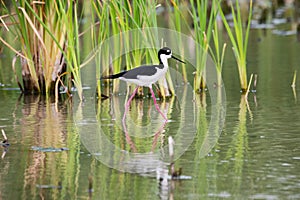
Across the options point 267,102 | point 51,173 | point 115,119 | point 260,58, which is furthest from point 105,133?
point 260,58

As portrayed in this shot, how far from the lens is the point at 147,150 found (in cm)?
616

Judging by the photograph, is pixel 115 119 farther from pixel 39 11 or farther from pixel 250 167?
pixel 250 167

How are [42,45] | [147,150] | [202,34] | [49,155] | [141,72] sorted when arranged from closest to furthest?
[49,155] < [147,150] < [141,72] < [202,34] < [42,45]

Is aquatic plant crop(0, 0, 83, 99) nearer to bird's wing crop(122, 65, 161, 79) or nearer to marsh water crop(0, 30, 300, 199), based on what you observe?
marsh water crop(0, 30, 300, 199)

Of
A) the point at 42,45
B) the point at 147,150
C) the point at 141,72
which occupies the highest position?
the point at 42,45

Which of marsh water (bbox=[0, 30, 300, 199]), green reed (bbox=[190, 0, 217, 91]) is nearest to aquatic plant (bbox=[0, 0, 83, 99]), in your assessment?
marsh water (bbox=[0, 30, 300, 199])

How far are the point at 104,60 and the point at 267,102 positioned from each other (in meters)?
1.79

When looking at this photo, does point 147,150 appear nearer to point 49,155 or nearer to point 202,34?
point 49,155

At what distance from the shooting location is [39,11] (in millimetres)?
8734

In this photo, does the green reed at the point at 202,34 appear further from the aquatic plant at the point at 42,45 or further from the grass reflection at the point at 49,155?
the grass reflection at the point at 49,155

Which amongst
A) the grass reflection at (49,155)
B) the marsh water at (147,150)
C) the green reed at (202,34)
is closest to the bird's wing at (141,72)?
the marsh water at (147,150)

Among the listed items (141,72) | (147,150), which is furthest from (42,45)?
(147,150)

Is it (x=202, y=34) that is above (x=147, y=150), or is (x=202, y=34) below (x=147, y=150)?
above

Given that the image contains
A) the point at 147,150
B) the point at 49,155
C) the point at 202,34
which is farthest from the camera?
the point at 202,34
